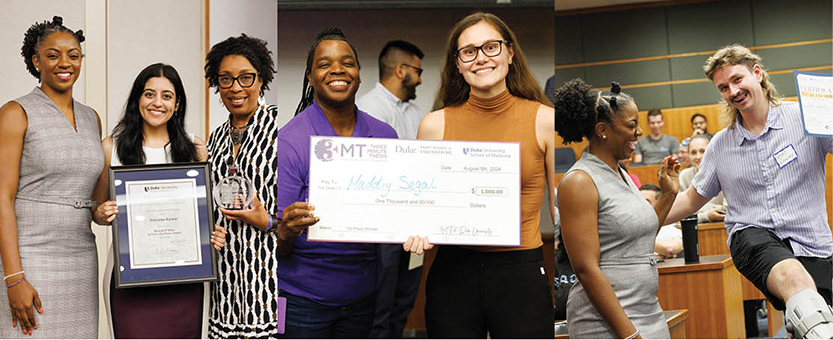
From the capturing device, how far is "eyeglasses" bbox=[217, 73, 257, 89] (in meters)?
3.37

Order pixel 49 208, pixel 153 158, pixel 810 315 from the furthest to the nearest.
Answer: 1. pixel 153 158
2. pixel 49 208
3. pixel 810 315

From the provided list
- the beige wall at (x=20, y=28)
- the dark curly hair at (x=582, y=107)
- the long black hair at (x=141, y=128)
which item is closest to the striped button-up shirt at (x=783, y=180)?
the dark curly hair at (x=582, y=107)

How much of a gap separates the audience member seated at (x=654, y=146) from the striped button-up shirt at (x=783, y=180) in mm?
263

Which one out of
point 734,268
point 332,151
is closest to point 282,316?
point 332,151

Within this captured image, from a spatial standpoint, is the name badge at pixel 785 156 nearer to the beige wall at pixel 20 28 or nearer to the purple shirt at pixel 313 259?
the purple shirt at pixel 313 259

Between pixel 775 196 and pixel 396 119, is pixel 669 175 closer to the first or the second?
pixel 775 196

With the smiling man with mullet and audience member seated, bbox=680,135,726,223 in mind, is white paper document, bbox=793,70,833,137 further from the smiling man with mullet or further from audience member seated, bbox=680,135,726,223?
audience member seated, bbox=680,135,726,223

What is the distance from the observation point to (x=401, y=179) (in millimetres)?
3229

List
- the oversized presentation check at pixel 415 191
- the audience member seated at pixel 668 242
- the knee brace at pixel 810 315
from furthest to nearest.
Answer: the audience member seated at pixel 668 242 < the oversized presentation check at pixel 415 191 < the knee brace at pixel 810 315

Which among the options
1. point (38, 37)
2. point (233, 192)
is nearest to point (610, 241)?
point (233, 192)

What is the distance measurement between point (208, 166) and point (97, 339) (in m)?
0.96

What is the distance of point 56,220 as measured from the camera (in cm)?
321

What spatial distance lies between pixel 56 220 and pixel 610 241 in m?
2.52

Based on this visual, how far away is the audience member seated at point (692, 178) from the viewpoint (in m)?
3.32
